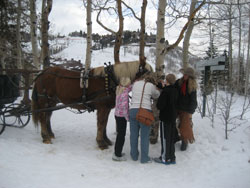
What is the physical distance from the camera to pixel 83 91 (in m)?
4.04

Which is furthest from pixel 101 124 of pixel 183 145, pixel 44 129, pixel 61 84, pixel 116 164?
pixel 183 145

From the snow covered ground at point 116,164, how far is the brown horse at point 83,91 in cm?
52

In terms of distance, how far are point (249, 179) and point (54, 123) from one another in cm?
536

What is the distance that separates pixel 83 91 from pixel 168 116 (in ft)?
6.15

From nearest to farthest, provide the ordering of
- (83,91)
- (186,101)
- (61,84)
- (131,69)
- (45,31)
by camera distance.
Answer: (186,101), (131,69), (83,91), (61,84), (45,31)

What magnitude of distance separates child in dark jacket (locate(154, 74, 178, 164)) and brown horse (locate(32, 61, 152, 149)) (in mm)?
651

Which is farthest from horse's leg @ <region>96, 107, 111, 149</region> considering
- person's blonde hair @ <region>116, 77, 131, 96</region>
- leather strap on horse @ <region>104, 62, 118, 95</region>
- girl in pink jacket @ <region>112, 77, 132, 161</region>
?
person's blonde hair @ <region>116, 77, 131, 96</region>

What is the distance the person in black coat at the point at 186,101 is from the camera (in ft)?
11.5

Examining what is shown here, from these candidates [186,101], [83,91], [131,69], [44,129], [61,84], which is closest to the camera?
[186,101]

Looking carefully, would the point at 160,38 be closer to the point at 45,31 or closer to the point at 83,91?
the point at 83,91

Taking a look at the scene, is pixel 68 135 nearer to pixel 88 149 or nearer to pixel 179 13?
pixel 88 149

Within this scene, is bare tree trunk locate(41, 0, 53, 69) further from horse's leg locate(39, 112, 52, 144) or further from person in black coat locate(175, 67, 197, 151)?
person in black coat locate(175, 67, 197, 151)

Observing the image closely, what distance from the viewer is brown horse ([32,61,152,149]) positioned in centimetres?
386

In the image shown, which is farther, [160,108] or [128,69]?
[128,69]
